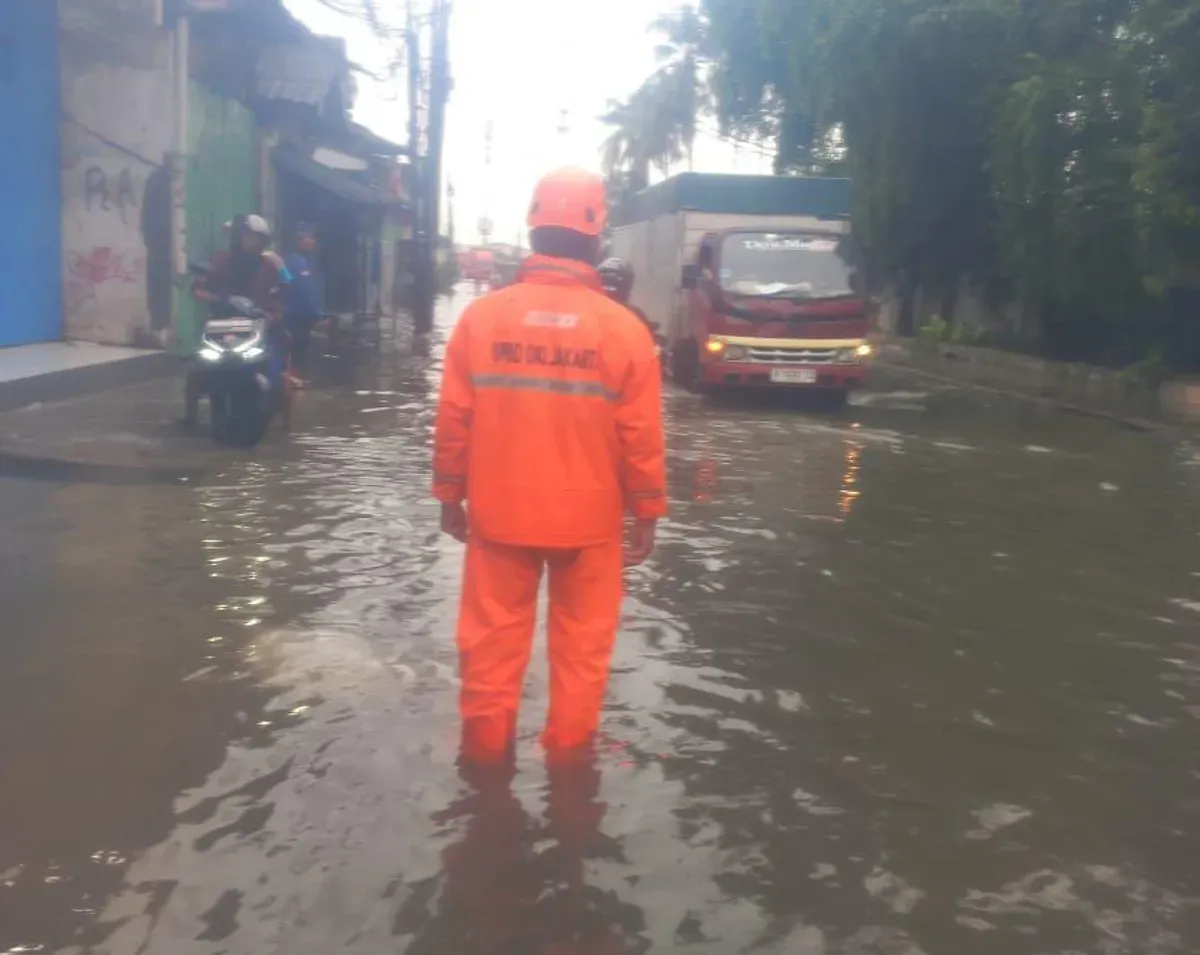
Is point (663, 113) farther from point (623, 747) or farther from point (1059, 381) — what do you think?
point (623, 747)

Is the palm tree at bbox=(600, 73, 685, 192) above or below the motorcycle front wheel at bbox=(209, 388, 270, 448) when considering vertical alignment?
above

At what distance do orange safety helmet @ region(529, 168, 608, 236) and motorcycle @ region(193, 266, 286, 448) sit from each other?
6.42m

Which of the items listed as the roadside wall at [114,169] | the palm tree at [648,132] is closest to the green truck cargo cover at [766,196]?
the roadside wall at [114,169]

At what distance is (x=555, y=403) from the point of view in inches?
152

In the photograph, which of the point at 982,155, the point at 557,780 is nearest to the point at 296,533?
the point at 557,780

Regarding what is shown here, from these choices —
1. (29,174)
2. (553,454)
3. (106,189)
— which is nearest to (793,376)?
(106,189)

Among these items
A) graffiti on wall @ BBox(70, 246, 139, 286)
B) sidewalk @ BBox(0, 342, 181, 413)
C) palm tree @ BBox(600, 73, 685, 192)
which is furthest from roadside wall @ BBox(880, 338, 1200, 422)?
palm tree @ BBox(600, 73, 685, 192)

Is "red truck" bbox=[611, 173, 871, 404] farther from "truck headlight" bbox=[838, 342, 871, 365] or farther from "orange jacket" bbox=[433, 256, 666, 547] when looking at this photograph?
"orange jacket" bbox=[433, 256, 666, 547]

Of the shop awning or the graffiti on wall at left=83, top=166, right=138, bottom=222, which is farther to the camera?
the shop awning

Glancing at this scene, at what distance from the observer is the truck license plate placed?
15.9 meters

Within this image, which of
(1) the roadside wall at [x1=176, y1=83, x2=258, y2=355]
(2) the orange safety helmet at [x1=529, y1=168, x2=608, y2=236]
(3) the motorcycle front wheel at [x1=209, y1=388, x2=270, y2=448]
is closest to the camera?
(2) the orange safety helmet at [x1=529, y1=168, x2=608, y2=236]

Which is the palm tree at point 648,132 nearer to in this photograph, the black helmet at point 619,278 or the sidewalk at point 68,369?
the sidewalk at point 68,369

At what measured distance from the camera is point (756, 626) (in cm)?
613

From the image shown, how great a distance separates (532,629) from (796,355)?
40.0 ft
